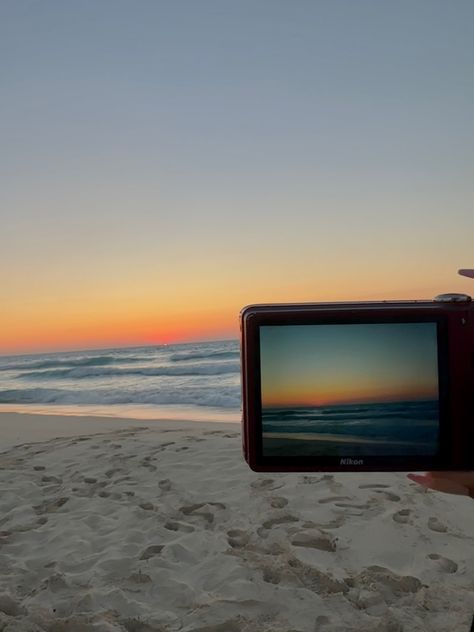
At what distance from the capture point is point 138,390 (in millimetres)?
17266

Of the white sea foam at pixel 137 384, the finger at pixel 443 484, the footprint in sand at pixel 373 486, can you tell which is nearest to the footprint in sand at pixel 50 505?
the footprint in sand at pixel 373 486

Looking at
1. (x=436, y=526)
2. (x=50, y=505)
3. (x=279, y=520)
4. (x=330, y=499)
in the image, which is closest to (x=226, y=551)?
(x=279, y=520)

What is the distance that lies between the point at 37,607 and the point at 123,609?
0.45 meters

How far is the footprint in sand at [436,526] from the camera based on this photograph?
3.59 metres

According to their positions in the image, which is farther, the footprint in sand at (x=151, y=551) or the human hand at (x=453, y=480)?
the footprint in sand at (x=151, y=551)

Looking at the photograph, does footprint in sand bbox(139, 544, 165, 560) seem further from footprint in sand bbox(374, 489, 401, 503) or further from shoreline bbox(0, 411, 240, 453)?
shoreline bbox(0, 411, 240, 453)

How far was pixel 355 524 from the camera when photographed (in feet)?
12.2

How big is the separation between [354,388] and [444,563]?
2237 mm

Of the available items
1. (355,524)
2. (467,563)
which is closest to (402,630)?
(467,563)

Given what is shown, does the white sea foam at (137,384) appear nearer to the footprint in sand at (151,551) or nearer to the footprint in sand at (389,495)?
the footprint in sand at (389,495)

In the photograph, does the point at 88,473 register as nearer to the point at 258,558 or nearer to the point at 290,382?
the point at 258,558

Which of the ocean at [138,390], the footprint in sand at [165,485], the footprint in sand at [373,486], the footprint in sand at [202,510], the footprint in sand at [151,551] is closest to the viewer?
the footprint in sand at [151,551]

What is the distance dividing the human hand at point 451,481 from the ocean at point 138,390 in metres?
8.20

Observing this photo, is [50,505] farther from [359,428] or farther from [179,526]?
[359,428]
